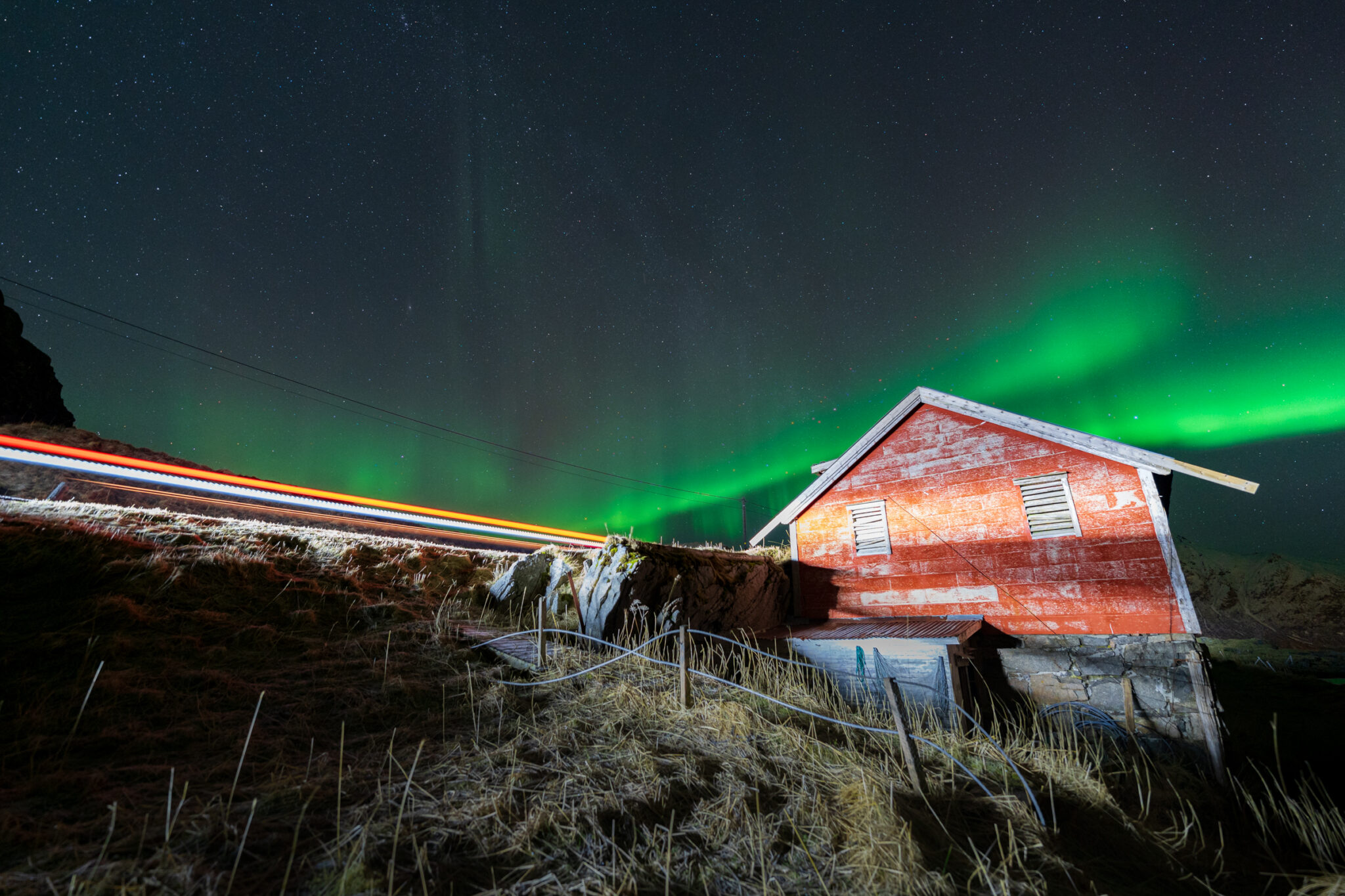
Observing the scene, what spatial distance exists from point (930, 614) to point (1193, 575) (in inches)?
3175

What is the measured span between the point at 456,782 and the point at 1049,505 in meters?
13.1

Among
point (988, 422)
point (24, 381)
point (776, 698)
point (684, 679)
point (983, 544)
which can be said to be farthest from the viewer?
point (24, 381)

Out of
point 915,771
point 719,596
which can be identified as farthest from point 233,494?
point 915,771

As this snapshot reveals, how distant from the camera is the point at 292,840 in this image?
3281mm

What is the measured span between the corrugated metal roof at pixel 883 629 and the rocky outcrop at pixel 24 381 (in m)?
34.2

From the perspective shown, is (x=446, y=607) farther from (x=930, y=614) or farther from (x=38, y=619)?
(x=930, y=614)

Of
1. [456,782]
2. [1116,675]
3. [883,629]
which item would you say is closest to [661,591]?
[883,629]

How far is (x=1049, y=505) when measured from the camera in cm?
1191

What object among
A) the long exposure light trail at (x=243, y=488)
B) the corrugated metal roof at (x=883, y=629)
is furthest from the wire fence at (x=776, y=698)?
the long exposure light trail at (x=243, y=488)

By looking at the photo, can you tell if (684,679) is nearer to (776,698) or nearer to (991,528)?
(776,698)

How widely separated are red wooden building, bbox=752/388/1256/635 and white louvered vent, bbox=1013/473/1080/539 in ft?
0.07

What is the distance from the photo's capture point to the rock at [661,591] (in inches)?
393

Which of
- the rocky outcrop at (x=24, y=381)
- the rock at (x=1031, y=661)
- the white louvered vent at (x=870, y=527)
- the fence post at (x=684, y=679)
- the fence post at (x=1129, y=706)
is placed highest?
the rocky outcrop at (x=24, y=381)

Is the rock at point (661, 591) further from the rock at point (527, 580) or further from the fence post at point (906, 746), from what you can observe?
the fence post at point (906, 746)
